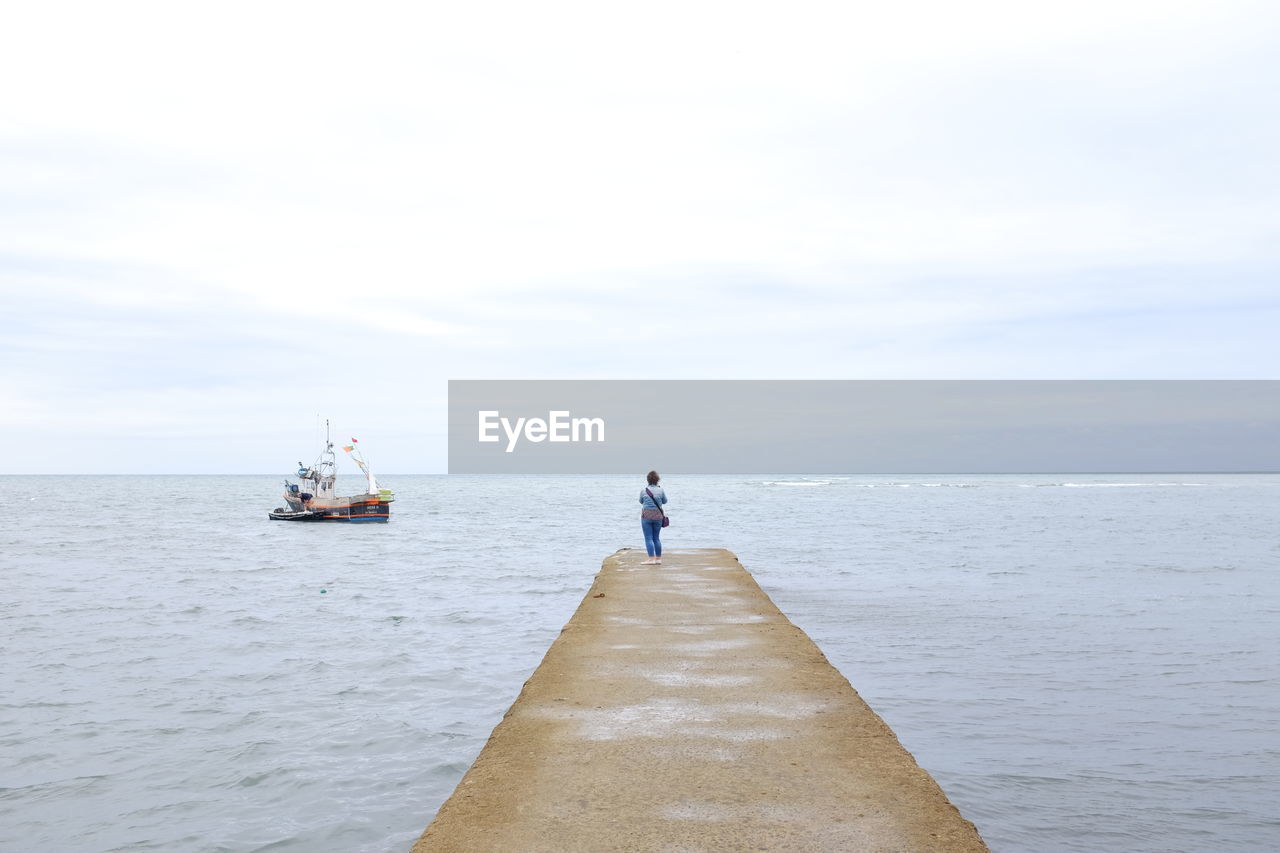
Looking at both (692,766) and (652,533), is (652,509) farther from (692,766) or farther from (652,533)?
(692,766)

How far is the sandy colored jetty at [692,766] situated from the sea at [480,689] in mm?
1602

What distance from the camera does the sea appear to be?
8586mm

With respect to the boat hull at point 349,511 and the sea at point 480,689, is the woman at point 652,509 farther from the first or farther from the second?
the boat hull at point 349,511

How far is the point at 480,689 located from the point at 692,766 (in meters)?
7.40

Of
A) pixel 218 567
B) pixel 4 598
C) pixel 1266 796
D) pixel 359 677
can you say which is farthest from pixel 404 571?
pixel 1266 796

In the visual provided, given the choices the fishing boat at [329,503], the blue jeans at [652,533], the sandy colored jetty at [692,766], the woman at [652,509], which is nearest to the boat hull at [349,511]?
the fishing boat at [329,503]

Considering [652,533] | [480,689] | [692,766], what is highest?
[652,533]

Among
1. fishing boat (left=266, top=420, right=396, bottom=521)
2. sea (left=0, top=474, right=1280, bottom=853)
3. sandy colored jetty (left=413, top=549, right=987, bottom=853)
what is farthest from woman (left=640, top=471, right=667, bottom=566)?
fishing boat (left=266, top=420, right=396, bottom=521)

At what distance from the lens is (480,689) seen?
13367mm

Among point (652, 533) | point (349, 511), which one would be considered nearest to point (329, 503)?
point (349, 511)

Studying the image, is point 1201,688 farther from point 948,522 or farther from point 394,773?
point 948,522

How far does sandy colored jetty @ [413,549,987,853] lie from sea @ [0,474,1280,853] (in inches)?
63.1

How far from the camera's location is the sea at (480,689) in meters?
8.59

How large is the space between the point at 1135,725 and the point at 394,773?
8.30 metres
